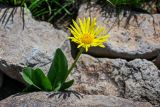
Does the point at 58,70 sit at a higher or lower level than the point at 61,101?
higher

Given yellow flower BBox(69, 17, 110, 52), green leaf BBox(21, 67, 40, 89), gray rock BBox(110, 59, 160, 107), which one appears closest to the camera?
yellow flower BBox(69, 17, 110, 52)

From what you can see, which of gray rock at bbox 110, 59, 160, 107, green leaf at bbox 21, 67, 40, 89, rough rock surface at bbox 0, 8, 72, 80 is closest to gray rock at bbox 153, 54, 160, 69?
gray rock at bbox 110, 59, 160, 107

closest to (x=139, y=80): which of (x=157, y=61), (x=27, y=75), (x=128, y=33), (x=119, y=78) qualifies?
(x=119, y=78)

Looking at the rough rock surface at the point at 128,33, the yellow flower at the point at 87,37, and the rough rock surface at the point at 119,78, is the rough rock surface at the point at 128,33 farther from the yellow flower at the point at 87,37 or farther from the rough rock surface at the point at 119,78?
the yellow flower at the point at 87,37

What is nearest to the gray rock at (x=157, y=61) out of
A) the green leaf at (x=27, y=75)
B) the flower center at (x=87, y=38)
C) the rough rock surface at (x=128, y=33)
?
the rough rock surface at (x=128, y=33)

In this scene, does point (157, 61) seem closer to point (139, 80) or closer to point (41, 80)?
point (139, 80)

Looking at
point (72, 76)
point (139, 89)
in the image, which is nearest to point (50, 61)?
point (72, 76)

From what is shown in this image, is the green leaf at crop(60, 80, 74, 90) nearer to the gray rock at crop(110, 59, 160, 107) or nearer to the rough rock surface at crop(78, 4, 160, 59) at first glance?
the gray rock at crop(110, 59, 160, 107)

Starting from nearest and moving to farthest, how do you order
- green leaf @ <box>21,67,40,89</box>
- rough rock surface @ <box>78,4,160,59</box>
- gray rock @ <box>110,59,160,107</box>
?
green leaf @ <box>21,67,40,89</box>, gray rock @ <box>110,59,160,107</box>, rough rock surface @ <box>78,4,160,59</box>
